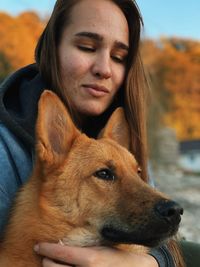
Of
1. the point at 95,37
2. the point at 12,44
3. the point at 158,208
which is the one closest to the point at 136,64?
the point at 95,37

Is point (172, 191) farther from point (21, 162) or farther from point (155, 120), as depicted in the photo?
point (21, 162)

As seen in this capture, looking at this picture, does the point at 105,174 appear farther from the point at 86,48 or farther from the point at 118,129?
the point at 86,48

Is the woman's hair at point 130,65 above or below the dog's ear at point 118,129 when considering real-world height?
above

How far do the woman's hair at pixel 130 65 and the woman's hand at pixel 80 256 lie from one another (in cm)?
67

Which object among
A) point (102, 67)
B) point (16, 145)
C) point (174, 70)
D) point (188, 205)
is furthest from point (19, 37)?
point (16, 145)

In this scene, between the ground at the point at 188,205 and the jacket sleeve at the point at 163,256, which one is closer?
the jacket sleeve at the point at 163,256

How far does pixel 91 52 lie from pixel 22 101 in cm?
50

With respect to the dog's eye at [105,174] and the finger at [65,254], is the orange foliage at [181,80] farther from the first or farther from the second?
the finger at [65,254]

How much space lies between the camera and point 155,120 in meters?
17.6

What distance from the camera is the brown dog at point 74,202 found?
217 cm

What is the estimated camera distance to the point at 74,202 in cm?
229

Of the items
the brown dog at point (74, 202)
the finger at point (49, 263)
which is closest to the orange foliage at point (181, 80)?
the brown dog at point (74, 202)

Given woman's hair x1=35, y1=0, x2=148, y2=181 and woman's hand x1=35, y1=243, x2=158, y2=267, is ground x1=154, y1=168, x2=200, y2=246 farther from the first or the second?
woman's hand x1=35, y1=243, x2=158, y2=267

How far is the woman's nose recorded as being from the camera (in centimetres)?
274
